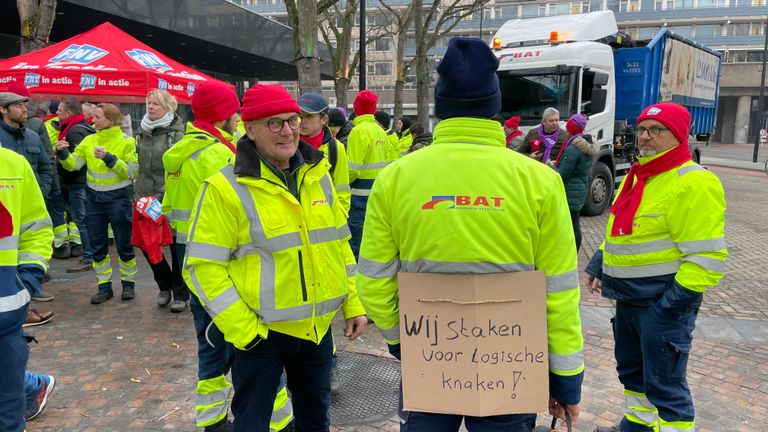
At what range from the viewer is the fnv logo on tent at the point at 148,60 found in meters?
7.51

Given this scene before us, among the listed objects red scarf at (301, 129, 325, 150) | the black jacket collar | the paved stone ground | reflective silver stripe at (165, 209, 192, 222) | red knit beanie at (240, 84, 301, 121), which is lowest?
the paved stone ground

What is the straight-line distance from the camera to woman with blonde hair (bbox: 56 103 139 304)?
5828 mm

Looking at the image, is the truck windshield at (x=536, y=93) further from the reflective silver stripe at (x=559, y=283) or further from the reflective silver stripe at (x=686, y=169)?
the reflective silver stripe at (x=559, y=283)

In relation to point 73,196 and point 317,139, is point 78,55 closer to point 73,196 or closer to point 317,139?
point 73,196

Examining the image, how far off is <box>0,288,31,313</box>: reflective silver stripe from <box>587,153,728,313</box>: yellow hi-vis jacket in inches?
121

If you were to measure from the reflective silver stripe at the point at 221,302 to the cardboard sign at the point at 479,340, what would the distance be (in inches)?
31.3

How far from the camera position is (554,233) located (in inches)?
74.3

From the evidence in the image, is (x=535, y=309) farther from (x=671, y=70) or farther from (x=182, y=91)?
(x=671, y=70)

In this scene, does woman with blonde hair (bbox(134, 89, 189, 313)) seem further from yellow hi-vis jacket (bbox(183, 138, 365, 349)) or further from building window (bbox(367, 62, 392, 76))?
building window (bbox(367, 62, 392, 76))

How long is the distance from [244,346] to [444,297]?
931 mm

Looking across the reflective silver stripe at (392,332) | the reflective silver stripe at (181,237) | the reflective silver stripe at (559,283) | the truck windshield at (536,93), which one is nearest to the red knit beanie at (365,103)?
the reflective silver stripe at (181,237)

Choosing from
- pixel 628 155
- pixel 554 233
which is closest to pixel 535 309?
pixel 554 233

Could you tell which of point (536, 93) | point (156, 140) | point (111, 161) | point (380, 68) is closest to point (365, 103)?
point (156, 140)

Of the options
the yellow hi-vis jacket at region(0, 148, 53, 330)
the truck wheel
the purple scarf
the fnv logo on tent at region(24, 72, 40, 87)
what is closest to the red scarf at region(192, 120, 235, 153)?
the yellow hi-vis jacket at region(0, 148, 53, 330)
